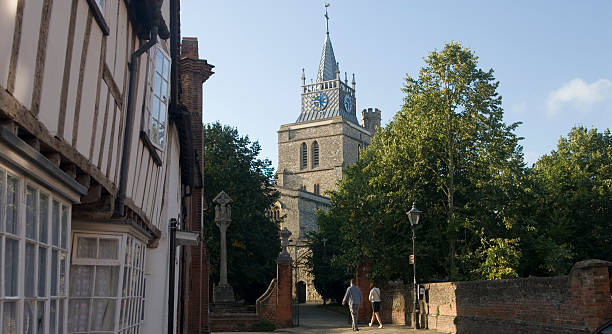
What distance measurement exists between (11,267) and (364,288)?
84.0 feet

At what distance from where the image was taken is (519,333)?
1502 cm

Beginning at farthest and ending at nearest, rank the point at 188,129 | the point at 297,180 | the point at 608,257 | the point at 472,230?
the point at 297,180, the point at 608,257, the point at 472,230, the point at 188,129

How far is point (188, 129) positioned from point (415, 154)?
46.6 feet

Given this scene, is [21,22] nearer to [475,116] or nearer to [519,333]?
[519,333]

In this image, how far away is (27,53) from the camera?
4.49m

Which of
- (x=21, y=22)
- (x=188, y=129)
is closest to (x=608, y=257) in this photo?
(x=188, y=129)

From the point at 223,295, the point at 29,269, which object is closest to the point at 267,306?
the point at 223,295

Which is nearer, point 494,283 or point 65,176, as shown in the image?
point 65,176

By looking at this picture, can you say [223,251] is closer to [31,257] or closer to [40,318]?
[40,318]

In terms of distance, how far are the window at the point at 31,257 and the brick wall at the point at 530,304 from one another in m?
9.64

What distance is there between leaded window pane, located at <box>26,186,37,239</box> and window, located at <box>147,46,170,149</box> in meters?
4.40

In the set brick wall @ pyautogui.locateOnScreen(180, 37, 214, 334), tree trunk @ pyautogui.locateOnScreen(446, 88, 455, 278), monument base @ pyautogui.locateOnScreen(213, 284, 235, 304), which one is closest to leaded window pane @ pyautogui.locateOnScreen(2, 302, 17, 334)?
brick wall @ pyautogui.locateOnScreen(180, 37, 214, 334)

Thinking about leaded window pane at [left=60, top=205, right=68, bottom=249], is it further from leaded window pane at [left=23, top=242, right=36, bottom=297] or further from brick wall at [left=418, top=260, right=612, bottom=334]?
brick wall at [left=418, top=260, right=612, bottom=334]

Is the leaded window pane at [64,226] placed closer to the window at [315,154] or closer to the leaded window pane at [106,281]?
the leaded window pane at [106,281]
